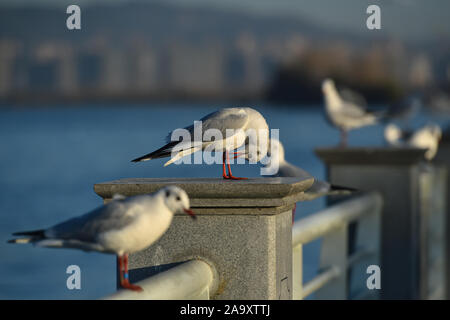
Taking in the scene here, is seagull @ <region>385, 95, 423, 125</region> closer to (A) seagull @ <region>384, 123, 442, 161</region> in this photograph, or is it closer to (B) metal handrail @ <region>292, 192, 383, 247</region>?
(A) seagull @ <region>384, 123, 442, 161</region>

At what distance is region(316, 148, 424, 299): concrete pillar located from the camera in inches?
255

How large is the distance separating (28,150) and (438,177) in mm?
66595

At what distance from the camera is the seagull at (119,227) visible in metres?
2.78

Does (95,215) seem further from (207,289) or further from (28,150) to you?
(28,150)

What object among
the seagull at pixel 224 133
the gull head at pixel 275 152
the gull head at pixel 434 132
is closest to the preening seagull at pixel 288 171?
the gull head at pixel 275 152

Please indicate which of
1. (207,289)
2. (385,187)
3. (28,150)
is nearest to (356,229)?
(385,187)

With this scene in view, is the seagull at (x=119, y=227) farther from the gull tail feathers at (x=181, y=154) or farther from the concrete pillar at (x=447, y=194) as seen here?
the concrete pillar at (x=447, y=194)

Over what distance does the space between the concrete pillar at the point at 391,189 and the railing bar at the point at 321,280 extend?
102cm

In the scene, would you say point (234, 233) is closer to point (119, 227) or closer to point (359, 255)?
point (119, 227)

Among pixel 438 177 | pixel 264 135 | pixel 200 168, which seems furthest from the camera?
pixel 200 168

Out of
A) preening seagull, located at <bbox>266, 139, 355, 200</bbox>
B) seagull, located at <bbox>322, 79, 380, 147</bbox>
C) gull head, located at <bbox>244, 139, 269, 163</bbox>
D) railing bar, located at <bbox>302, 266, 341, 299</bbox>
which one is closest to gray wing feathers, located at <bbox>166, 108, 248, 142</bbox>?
gull head, located at <bbox>244, 139, 269, 163</bbox>

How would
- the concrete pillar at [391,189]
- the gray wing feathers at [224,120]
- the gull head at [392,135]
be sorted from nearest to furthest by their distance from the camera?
the gray wing feathers at [224,120] < the concrete pillar at [391,189] < the gull head at [392,135]

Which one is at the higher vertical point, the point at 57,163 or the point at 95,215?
the point at 95,215

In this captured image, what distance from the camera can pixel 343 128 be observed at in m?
10.6
